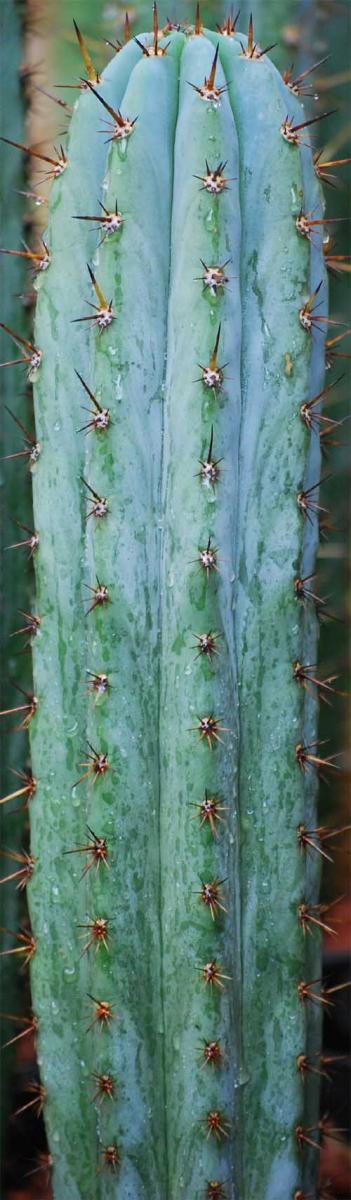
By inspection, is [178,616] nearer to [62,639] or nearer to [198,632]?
[198,632]

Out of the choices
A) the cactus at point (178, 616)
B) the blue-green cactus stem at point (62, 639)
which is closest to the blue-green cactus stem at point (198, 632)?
the cactus at point (178, 616)

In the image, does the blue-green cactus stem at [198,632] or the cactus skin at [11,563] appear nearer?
the blue-green cactus stem at [198,632]

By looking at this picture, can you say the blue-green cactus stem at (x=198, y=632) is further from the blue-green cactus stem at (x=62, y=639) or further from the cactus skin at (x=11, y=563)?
the cactus skin at (x=11, y=563)

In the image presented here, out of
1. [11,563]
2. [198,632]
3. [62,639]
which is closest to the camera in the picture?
[198,632]

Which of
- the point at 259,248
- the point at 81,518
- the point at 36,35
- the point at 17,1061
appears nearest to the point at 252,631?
the point at 81,518

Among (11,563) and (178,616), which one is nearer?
(178,616)

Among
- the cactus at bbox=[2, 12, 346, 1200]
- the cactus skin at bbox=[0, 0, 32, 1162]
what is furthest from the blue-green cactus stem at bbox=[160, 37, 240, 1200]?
the cactus skin at bbox=[0, 0, 32, 1162]

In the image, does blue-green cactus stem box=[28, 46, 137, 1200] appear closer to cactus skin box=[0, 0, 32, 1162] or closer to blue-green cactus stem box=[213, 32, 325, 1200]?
blue-green cactus stem box=[213, 32, 325, 1200]

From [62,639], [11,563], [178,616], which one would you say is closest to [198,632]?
[178,616]

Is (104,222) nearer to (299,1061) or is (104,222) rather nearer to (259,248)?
(259,248)
